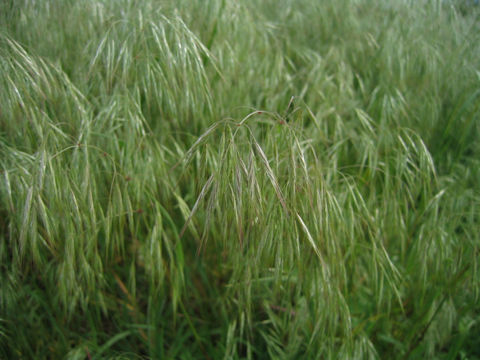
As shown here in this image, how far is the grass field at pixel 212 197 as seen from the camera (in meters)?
1.01

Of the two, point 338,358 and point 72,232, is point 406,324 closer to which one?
point 338,358

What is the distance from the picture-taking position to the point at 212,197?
793 mm

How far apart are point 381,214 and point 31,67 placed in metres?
1.21

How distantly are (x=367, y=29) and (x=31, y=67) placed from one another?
149 centimetres

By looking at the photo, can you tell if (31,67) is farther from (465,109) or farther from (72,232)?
(465,109)

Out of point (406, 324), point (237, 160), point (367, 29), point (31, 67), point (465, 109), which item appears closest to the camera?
point (237, 160)

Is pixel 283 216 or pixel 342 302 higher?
pixel 283 216

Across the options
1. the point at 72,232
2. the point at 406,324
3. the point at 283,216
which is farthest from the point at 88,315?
the point at 406,324

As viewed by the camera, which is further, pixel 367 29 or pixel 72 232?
pixel 367 29

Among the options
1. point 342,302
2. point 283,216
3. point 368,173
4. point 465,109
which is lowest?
point 342,302

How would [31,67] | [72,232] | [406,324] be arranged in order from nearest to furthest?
[72,232], [31,67], [406,324]

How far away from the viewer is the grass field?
3.30 ft

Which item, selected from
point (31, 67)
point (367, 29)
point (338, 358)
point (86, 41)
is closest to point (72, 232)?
point (31, 67)

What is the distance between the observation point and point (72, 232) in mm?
1008
